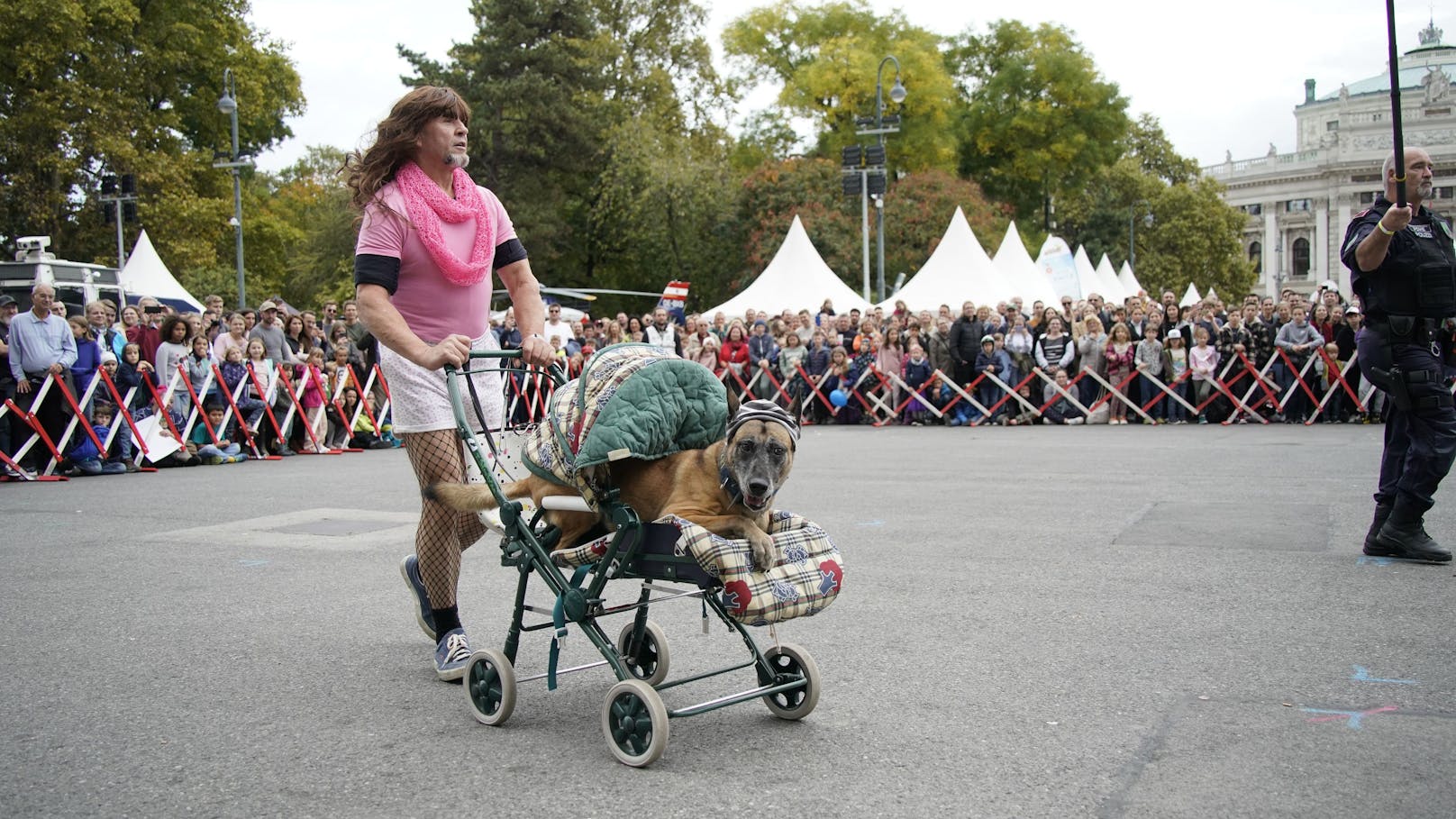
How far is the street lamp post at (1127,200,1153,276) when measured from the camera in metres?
67.6

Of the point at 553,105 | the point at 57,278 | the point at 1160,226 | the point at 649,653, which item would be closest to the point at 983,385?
the point at 649,653

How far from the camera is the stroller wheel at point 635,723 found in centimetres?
332

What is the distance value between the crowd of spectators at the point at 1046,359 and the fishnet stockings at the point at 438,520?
10.8 metres

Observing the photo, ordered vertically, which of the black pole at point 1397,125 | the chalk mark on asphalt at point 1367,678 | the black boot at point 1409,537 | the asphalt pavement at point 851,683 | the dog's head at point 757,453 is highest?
the black pole at point 1397,125

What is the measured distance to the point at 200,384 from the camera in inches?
556

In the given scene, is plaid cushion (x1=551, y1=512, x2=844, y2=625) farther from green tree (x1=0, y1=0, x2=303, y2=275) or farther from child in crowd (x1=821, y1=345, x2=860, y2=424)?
green tree (x1=0, y1=0, x2=303, y2=275)

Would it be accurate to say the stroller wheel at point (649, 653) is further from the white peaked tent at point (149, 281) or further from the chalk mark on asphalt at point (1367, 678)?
the white peaked tent at point (149, 281)

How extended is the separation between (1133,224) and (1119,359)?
186ft

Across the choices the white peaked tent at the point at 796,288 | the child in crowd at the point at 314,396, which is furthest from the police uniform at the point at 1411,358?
the white peaked tent at the point at 796,288

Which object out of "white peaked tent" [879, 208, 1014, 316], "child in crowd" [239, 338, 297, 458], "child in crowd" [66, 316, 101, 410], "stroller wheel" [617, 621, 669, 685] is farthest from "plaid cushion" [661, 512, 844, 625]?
"white peaked tent" [879, 208, 1014, 316]

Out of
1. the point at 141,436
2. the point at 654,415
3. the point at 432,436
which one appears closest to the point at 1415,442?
the point at 654,415

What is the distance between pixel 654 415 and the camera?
350 centimetres

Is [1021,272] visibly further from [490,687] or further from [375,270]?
[490,687]

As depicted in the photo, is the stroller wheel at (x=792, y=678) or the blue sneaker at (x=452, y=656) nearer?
the stroller wheel at (x=792, y=678)
